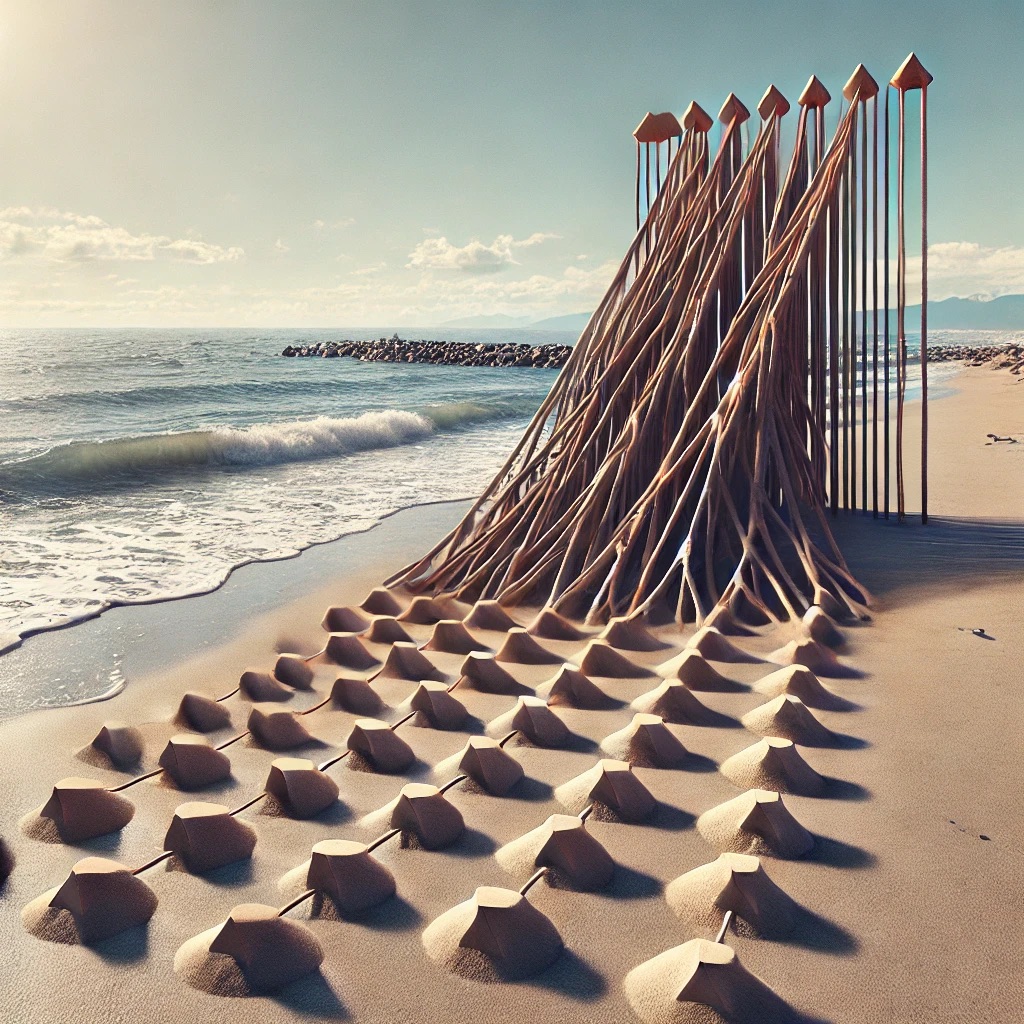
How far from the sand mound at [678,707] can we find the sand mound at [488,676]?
0.49 m

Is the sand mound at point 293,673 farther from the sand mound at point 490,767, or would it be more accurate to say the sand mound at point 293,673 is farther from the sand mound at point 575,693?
the sand mound at point 490,767

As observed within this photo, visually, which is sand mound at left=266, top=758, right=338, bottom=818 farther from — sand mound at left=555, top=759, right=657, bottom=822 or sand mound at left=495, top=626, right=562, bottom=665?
sand mound at left=495, top=626, right=562, bottom=665

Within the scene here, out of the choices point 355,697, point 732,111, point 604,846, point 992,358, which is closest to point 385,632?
point 355,697

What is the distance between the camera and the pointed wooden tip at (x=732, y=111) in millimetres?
4875

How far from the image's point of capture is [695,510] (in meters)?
4.53

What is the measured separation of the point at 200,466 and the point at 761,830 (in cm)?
1148

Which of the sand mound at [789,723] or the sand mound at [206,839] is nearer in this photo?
the sand mound at [206,839]

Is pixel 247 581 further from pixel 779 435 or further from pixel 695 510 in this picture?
pixel 779 435

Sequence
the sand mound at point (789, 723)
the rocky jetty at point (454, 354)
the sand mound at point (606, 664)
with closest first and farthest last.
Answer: the sand mound at point (789, 723), the sand mound at point (606, 664), the rocky jetty at point (454, 354)

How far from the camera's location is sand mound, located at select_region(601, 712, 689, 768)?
8.91 ft

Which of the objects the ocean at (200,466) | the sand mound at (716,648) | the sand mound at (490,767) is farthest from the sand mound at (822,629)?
the ocean at (200,466)

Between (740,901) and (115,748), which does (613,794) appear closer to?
(740,901)

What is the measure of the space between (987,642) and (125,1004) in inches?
122

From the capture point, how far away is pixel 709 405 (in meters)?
4.66
